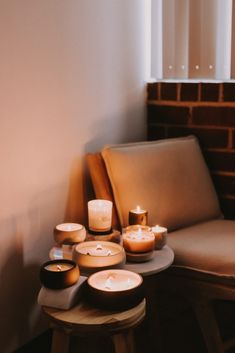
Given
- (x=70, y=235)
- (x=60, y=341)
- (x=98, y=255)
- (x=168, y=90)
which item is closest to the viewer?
(x=60, y=341)

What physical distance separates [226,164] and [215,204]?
0.18 m

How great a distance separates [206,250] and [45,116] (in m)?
0.69

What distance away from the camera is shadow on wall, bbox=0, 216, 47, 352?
1.74 meters

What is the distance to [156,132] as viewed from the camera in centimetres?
234

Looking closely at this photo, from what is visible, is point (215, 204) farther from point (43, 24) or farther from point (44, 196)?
point (43, 24)

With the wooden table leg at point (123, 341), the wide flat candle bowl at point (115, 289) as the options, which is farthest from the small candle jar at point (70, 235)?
the wooden table leg at point (123, 341)

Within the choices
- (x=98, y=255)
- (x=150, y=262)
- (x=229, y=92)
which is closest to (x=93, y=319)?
(x=98, y=255)

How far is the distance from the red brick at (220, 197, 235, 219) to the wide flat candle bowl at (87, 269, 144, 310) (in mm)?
900

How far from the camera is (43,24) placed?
175 centimetres

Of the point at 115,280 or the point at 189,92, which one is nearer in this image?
the point at 115,280

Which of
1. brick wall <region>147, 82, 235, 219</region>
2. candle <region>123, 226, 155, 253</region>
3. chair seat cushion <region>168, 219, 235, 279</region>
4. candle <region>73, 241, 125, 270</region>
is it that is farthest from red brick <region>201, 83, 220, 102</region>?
candle <region>73, 241, 125, 270</region>

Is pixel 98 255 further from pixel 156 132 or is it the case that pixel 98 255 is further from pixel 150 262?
pixel 156 132

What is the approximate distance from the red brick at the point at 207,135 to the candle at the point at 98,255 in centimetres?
83

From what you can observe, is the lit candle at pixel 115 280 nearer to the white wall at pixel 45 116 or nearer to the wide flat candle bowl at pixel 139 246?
the wide flat candle bowl at pixel 139 246
